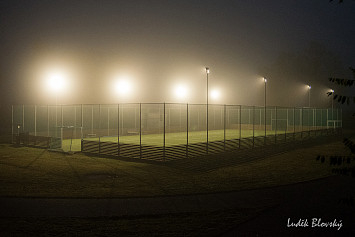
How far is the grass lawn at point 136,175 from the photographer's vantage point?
1097cm

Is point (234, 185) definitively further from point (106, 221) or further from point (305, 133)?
point (305, 133)

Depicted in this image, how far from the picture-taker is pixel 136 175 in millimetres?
13875

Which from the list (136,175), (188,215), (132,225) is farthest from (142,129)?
(132,225)

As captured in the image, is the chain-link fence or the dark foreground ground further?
the chain-link fence

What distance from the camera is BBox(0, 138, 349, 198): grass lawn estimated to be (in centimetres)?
1097

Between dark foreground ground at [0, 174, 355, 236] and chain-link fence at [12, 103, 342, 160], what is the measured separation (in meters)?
7.34

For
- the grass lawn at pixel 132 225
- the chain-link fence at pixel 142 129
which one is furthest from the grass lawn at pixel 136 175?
the grass lawn at pixel 132 225

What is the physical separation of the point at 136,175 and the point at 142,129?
2295 cm

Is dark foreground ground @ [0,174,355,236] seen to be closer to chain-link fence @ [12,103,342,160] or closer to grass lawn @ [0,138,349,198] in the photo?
grass lawn @ [0,138,349,198]

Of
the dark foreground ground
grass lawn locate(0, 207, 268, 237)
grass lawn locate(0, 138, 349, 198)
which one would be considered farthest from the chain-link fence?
grass lawn locate(0, 207, 268, 237)

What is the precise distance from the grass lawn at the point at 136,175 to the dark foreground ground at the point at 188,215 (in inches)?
42.1

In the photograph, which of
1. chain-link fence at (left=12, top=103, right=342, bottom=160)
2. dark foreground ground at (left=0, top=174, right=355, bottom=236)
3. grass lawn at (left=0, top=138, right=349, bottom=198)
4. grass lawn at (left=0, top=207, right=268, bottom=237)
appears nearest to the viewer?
grass lawn at (left=0, top=207, right=268, bottom=237)

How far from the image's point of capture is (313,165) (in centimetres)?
1666

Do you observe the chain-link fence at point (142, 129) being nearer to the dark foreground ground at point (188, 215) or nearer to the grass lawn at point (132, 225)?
the dark foreground ground at point (188, 215)
